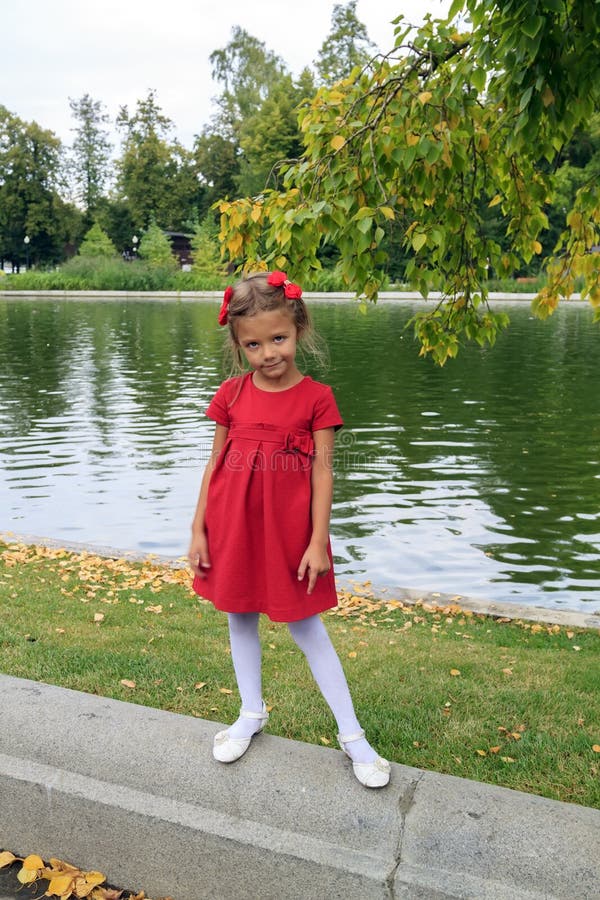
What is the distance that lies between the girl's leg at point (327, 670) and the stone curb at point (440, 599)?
138 inches

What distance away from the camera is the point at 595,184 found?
512cm

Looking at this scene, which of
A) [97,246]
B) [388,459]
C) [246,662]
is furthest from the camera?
[97,246]

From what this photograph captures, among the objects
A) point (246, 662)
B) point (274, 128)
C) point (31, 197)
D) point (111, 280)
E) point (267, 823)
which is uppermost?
point (274, 128)

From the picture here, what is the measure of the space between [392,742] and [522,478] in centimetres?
900

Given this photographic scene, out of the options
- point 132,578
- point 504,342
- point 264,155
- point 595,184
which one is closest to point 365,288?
point 595,184

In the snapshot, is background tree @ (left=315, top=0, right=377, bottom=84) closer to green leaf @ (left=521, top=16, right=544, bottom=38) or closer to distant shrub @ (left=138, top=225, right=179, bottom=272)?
distant shrub @ (left=138, top=225, right=179, bottom=272)

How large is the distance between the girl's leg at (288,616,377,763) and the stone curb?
138 inches

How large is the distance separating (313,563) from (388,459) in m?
10.5

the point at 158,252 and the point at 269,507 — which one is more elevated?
the point at 158,252

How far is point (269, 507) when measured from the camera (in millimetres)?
3023

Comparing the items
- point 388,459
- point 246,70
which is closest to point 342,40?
point 246,70

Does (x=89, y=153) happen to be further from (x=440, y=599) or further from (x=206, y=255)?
(x=440, y=599)

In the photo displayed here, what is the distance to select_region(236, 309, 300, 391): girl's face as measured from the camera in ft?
10.1

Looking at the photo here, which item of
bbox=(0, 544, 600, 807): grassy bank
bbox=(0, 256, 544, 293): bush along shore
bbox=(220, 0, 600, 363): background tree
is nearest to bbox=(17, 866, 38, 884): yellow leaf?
bbox=(0, 544, 600, 807): grassy bank
